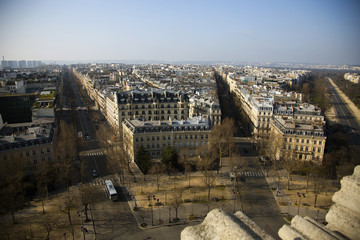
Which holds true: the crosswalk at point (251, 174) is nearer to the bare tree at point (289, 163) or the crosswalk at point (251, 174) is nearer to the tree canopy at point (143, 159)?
the bare tree at point (289, 163)

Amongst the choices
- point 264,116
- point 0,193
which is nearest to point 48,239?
point 0,193

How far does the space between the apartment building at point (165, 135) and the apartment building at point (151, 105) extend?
17515mm

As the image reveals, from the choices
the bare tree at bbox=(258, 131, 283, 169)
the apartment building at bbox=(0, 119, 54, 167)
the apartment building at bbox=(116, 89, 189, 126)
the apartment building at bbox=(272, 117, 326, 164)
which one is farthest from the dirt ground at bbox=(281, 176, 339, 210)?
the apartment building at bbox=(0, 119, 54, 167)

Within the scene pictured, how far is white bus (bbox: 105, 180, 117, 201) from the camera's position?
45.2 m

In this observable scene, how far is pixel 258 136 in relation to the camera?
253 feet

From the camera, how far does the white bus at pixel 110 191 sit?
148 feet

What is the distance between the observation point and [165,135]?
6206 cm

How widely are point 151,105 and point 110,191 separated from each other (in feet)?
132

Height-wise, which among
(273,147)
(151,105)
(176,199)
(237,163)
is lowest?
(237,163)

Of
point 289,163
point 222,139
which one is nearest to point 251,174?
point 289,163

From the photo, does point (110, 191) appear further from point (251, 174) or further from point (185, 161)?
point (251, 174)

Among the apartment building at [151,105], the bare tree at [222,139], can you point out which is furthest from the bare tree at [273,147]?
the apartment building at [151,105]

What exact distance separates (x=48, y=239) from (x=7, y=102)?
232ft

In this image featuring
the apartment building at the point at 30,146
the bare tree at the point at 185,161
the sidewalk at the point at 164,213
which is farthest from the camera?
the bare tree at the point at 185,161
